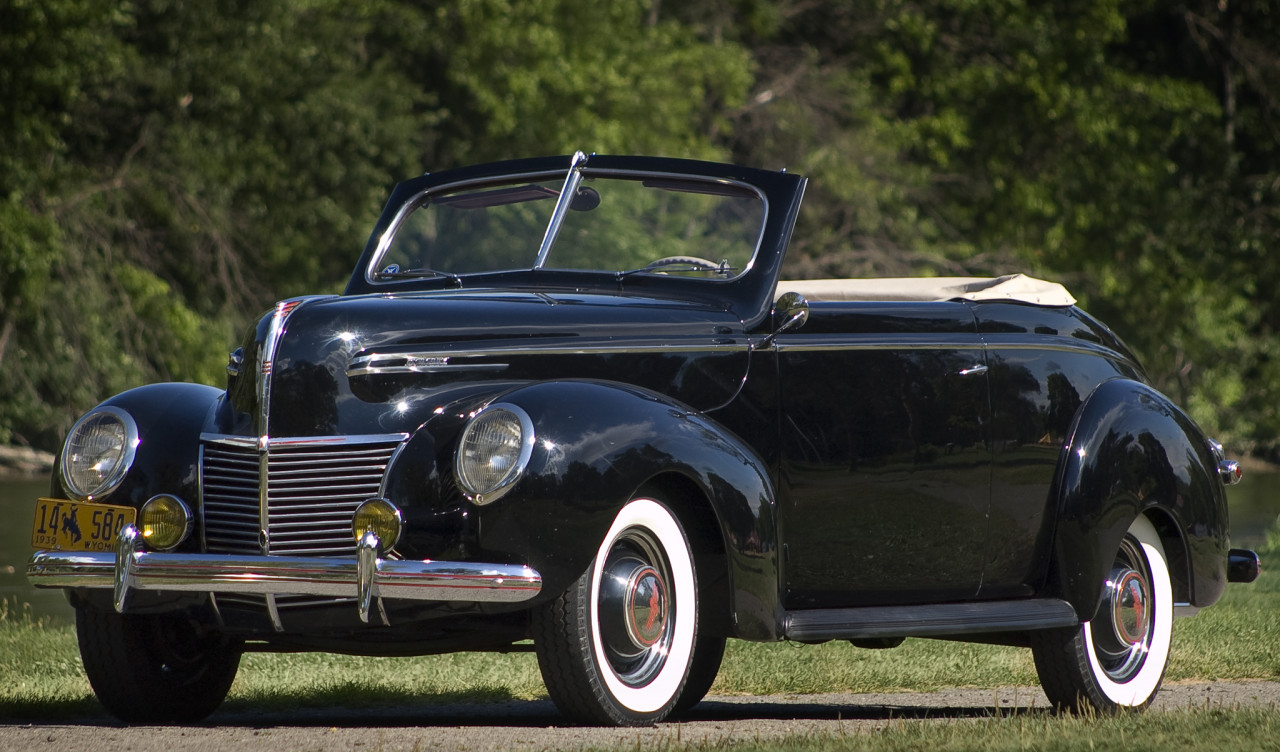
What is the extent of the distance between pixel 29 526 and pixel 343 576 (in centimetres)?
1386

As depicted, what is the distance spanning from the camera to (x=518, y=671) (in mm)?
7344

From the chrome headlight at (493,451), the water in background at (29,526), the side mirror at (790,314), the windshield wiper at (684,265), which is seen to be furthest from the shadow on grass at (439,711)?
the water in background at (29,526)

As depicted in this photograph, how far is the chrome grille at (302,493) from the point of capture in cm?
481

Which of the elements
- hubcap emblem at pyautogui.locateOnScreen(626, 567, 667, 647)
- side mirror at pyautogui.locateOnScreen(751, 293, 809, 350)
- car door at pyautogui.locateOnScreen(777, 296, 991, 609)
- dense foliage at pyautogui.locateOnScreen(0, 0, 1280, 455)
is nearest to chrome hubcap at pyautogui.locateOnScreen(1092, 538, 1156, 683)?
car door at pyautogui.locateOnScreen(777, 296, 991, 609)

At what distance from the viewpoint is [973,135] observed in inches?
1199

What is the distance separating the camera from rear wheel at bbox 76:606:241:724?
538cm

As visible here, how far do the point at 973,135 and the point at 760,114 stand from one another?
4.53 m

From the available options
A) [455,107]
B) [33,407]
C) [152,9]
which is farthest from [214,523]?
[455,107]

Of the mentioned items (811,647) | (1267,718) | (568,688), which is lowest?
(811,647)

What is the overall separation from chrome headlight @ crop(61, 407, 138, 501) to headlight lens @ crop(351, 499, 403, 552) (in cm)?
95

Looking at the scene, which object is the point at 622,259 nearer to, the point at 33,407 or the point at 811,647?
the point at 811,647

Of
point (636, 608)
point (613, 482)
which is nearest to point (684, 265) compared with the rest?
point (613, 482)

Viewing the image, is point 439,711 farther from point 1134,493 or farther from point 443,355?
point 1134,493

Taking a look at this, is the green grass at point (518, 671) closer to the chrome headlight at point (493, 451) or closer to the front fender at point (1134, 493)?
the front fender at point (1134, 493)
